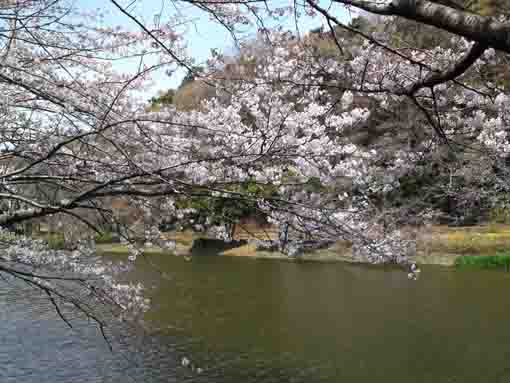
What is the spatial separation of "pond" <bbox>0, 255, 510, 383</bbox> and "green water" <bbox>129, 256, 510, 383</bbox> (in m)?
0.02

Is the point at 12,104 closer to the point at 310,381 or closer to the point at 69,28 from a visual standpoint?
the point at 69,28

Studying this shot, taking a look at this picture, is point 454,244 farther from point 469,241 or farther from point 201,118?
point 201,118

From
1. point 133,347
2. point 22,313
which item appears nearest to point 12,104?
point 133,347

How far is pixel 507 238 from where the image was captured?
13.4 metres

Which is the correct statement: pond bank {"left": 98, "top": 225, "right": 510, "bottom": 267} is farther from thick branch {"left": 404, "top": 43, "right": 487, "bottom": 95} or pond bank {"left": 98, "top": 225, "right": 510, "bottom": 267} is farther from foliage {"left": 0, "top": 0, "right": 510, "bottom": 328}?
thick branch {"left": 404, "top": 43, "right": 487, "bottom": 95}

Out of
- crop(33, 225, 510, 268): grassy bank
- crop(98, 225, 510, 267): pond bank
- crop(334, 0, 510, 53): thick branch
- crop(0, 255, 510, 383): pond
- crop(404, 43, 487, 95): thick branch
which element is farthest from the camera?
crop(98, 225, 510, 267): pond bank

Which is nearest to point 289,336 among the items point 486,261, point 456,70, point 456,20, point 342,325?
point 342,325

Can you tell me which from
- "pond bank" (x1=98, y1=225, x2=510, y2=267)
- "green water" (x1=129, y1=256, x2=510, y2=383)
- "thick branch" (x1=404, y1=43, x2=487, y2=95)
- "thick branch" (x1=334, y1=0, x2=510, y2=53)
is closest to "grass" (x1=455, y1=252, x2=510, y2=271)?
"pond bank" (x1=98, y1=225, x2=510, y2=267)

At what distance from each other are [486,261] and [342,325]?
21.3 feet

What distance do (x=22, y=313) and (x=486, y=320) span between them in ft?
25.9

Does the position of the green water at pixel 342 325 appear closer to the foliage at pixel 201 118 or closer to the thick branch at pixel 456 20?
the foliage at pixel 201 118

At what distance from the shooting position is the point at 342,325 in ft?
25.4

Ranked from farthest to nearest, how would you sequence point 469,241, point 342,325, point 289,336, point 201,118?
point 469,241 → point 342,325 → point 289,336 → point 201,118

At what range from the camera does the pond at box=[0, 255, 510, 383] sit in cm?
586
